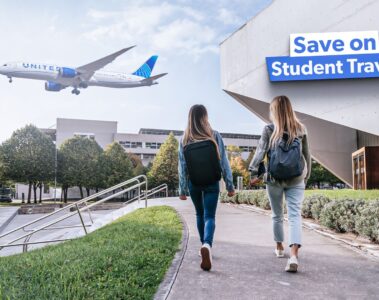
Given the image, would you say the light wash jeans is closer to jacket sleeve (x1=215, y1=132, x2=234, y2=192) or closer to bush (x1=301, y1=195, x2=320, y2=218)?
jacket sleeve (x1=215, y1=132, x2=234, y2=192)

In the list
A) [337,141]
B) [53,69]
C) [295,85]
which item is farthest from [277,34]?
[53,69]

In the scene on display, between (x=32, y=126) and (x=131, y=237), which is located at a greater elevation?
(x=32, y=126)

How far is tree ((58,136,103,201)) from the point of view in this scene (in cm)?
5409

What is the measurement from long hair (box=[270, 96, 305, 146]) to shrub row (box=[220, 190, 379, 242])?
A: 87.5 inches

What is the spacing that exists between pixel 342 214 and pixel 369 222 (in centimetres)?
98

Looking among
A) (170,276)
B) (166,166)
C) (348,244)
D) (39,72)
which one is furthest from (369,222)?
(166,166)

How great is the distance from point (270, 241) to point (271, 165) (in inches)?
89.6

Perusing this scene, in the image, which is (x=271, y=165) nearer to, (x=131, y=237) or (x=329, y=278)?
(x=329, y=278)

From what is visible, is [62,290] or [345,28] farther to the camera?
[345,28]

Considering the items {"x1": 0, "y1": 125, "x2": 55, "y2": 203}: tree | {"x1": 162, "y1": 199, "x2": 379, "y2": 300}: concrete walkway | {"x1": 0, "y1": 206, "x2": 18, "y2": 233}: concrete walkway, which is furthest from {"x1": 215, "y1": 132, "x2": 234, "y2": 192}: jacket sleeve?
{"x1": 0, "y1": 125, "x2": 55, "y2": 203}: tree

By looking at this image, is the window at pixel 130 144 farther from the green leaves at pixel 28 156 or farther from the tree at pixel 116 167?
the green leaves at pixel 28 156

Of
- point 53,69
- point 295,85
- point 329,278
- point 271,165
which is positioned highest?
point 53,69

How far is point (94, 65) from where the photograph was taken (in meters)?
42.1

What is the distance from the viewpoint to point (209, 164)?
4355 millimetres
